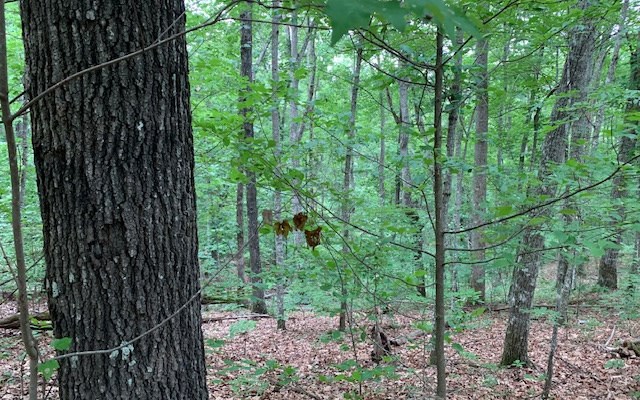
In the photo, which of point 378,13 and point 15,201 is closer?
point 378,13

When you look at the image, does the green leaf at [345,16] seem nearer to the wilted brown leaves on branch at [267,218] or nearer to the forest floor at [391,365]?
the wilted brown leaves on branch at [267,218]

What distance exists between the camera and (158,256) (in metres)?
1.76

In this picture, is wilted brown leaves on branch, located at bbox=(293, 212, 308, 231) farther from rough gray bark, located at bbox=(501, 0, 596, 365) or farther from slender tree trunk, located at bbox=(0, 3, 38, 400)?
rough gray bark, located at bbox=(501, 0, 596, 365)

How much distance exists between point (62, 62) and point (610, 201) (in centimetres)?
410

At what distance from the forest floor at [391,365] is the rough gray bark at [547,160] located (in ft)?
1.52

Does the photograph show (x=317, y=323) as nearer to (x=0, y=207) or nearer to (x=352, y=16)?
(x=0, y=207)

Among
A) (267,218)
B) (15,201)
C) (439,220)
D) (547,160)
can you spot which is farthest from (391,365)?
(15,201)

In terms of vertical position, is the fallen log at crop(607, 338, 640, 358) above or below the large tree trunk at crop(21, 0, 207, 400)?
below

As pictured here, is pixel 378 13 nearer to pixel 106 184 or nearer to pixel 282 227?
pixel 106 184

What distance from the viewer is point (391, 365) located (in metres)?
4.26

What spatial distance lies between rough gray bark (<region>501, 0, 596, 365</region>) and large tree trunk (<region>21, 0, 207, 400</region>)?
4.07m

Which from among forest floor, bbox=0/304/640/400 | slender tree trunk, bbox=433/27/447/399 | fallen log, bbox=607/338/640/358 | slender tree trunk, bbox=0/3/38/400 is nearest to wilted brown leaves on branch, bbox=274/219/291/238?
slender tree trunk, bbox=433/27/447/399

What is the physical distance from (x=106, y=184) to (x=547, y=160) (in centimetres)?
524

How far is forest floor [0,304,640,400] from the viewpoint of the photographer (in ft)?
12.6
